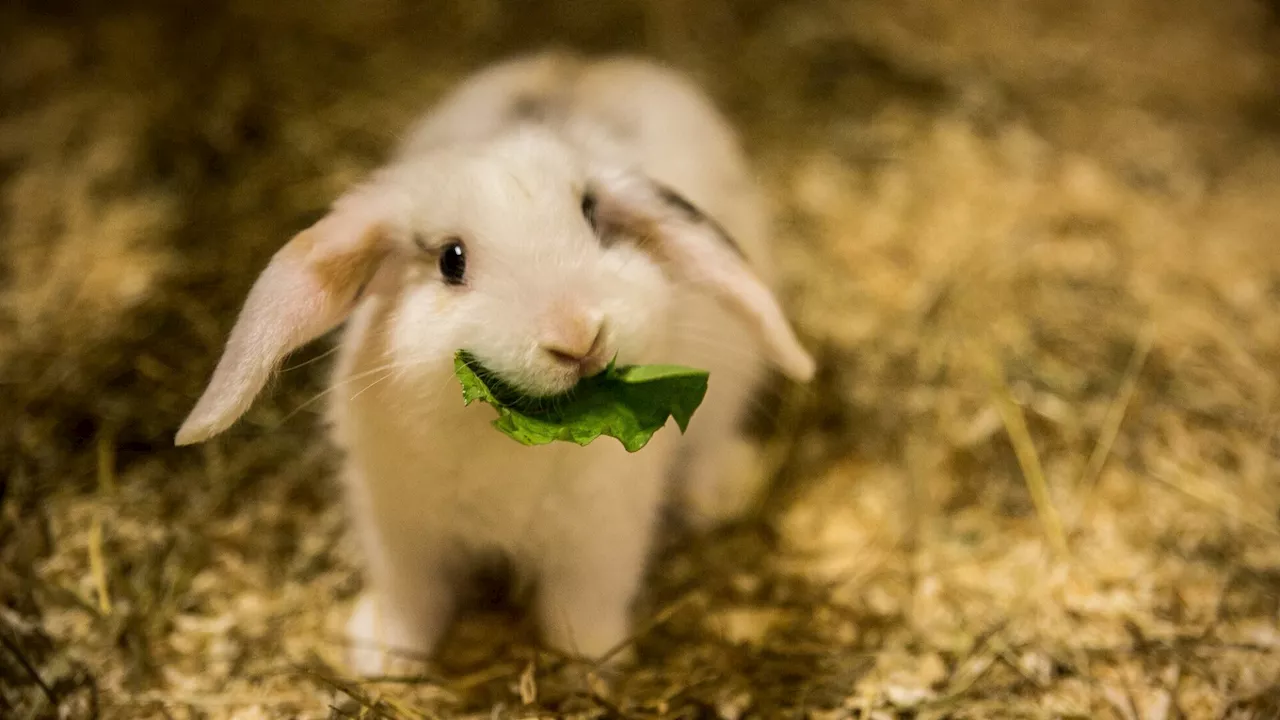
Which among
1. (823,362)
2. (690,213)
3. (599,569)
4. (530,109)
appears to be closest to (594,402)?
(690,213)

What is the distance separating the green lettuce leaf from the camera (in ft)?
4.86

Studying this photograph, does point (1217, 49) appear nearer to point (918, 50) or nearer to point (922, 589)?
point (918, 50)

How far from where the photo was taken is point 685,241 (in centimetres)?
176

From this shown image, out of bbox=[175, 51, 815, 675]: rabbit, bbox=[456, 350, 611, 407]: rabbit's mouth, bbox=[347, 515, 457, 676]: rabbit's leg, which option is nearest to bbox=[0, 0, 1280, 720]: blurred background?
bbox=[347, 515, 457, 676]: rabbit's leg

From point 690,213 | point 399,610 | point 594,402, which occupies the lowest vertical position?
point 399,610

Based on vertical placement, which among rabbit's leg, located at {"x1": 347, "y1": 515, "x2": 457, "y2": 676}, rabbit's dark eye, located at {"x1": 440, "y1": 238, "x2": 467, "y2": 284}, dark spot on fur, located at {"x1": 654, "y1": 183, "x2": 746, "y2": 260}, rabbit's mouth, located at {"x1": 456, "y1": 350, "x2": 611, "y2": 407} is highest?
rabbit's dark eye, located at {"x1": 440, "y1": 238, "x2": 467, "y2": 284}

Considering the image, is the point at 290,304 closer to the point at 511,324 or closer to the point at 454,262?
the point at 454,262

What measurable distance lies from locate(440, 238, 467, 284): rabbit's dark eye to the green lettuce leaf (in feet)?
0.53

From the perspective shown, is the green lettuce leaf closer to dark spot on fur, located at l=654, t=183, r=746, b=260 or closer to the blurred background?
dark spot on fur, located at l=654, t=183, r=746, b=260

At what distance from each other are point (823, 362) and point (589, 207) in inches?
55.7

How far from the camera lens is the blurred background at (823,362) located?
203 cm

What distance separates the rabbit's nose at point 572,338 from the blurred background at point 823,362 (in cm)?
71

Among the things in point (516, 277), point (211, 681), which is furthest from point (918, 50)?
point (211, 681)

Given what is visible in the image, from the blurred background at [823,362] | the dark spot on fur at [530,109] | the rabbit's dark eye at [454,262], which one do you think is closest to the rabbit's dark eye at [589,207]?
the rabbit's dark eye at [454,262]
